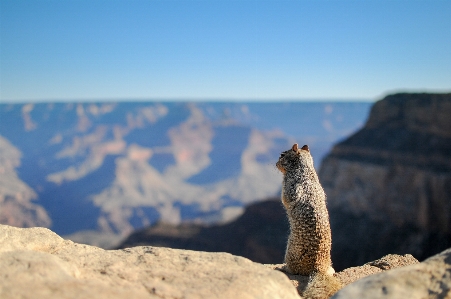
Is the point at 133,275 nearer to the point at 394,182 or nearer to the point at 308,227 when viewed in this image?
the point at 308,227

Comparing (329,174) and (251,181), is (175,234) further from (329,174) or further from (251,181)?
(251,181)

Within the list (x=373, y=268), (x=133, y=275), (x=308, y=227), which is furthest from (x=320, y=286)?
(x=133, y=275)

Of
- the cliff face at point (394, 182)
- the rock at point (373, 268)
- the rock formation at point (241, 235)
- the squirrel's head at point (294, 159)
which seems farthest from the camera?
the rock formation at point (241, 235)

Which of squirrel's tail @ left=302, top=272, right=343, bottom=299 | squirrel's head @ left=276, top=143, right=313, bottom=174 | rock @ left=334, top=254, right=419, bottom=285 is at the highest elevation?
squirrel's head @ left=276, top=143, right=313, bottom=174

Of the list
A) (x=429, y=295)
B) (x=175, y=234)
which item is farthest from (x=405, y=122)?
(x=429, y=295)

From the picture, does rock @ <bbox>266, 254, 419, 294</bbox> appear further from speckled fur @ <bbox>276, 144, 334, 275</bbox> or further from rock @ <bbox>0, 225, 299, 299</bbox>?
rock @ <bbox>0, 225, 299, 299</bbox>

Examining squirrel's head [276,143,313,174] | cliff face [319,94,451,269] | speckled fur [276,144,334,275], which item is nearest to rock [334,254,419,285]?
speckled fur [276,144,334,275]

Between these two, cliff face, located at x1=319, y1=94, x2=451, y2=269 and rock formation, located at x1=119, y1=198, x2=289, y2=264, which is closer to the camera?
cliff face, located at x1=319, y1=94, x2=451, y2=269

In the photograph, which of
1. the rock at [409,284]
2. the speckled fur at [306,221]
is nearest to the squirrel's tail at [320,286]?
the speckled fur at [306,221]

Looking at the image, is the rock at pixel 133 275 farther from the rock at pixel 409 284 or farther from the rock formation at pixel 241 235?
the rock formation at pixel 241 235
